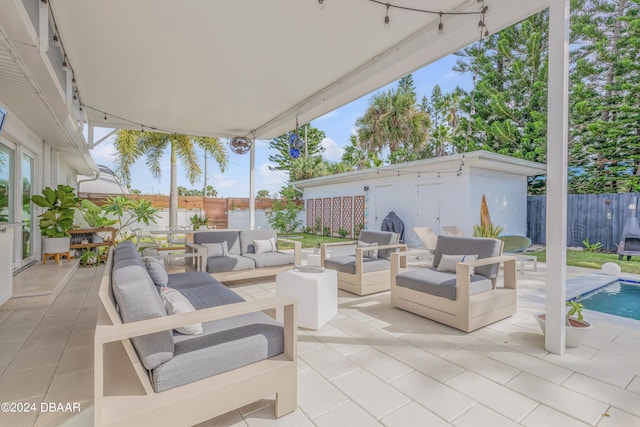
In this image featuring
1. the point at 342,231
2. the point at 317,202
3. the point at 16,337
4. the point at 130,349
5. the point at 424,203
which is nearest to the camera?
the point at 130,349

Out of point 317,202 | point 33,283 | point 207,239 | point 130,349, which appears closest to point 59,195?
point 33,283

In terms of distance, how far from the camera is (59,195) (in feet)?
17.5

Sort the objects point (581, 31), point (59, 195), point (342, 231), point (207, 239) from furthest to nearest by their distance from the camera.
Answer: point (342, 231) → point (581, 31) → point (59, 195) → point (207, 239)

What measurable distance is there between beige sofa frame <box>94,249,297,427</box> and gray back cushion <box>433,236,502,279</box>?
267 cm

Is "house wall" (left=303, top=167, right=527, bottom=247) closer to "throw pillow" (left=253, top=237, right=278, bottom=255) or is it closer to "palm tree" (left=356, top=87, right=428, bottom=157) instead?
"palm tree" (left=356, top=87, right=428, bottom=157)

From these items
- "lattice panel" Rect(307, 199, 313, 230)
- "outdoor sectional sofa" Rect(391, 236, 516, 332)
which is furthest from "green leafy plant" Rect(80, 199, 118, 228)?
"lattice panel" Rect(307, 199, 313, 230)

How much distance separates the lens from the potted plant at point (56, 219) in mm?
5270

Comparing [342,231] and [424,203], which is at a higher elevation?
[424,203]

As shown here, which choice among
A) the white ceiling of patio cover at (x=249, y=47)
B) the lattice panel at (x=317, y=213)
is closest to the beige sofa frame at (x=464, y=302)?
the white ceiling of patio cover at (x=249, y=47)

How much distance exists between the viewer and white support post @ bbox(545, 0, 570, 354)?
2469 millimetres

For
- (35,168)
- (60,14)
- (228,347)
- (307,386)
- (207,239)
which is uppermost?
(60,14)

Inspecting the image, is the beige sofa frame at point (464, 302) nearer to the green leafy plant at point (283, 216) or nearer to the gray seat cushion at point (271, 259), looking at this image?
the gray seat cushion at point (271, 259)

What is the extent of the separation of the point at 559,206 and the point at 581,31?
529 inches

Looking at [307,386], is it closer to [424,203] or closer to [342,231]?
[424,203]
